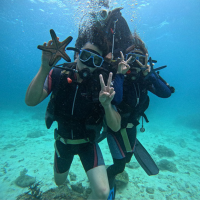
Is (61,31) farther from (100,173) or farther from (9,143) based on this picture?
(100,173)

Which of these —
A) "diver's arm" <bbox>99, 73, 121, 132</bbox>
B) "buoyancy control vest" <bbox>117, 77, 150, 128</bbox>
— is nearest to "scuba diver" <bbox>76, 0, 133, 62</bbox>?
"buoyancy control vest" <bbox>117, 77, 150, 128</bbox>

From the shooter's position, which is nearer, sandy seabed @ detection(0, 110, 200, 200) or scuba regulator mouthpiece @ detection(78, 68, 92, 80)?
scuba regulator mouthpiece @ detection(78, 68, 92, 80)

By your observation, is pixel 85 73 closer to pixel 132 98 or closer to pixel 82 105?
pixel 82 105

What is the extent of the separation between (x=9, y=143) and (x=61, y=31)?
83.0ft

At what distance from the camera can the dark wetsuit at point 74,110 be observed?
2895 mm

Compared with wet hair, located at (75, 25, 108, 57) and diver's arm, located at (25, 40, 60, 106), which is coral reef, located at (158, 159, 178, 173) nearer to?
wet hair, located at (75, 25, 108, 57)

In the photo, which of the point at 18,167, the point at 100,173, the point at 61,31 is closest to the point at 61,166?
the point at 100,173

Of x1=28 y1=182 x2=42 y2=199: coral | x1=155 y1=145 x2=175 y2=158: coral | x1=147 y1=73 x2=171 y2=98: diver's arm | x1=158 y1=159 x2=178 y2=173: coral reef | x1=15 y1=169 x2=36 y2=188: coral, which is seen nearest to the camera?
x1=147 y1=73 x2=171 y2=98: diver's arm

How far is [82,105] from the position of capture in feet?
9.89

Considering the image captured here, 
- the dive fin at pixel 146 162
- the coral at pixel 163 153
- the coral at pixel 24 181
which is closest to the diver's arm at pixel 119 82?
the dive fin at pixel 146 162

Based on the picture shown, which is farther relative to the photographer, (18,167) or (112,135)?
(18,167)

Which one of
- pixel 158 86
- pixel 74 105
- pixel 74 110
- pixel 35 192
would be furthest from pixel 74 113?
pixel 35 192

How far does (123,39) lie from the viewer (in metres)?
4.87

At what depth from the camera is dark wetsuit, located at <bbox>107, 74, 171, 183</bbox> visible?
11.5ft
